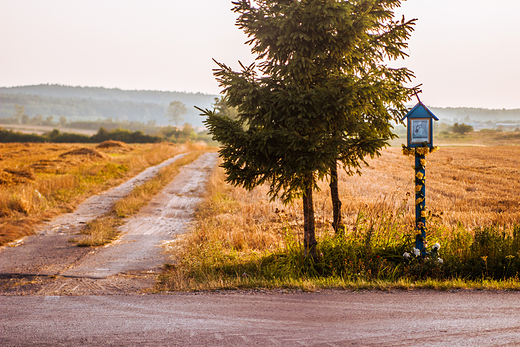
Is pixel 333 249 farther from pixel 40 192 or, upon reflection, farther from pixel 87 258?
pixel 40 192

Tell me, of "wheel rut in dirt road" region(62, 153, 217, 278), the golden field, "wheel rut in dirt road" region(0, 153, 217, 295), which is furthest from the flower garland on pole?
"wheel rut in dirt road" region(62, 153, 217, 278)

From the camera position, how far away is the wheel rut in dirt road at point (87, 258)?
7.04 m

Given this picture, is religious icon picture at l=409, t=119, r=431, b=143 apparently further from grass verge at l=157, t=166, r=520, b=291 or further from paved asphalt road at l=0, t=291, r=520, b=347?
paved asphalt road at l=0, t=291, r=520, b=347

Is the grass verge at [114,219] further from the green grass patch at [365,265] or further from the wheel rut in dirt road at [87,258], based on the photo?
the green grass patch at [365,265]

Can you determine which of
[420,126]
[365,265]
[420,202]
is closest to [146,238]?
[365,265]

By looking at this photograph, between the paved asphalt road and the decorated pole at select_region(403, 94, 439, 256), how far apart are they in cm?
150

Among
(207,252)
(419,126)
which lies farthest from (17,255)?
(419,126)

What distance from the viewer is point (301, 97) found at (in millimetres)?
6469

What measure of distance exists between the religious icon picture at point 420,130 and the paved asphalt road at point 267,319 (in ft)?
9.27

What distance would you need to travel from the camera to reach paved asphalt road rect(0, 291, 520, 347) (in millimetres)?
4421

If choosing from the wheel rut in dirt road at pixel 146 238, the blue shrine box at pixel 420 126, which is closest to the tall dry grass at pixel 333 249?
the wheel rut in dirt road at pixel 146 238

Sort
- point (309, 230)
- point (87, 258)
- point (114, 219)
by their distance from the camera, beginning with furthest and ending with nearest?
point (114, 219) → point (87, 258) → point (309, 230)

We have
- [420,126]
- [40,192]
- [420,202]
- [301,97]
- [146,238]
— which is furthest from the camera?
[40,192]

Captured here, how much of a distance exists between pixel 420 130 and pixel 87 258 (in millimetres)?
7914
